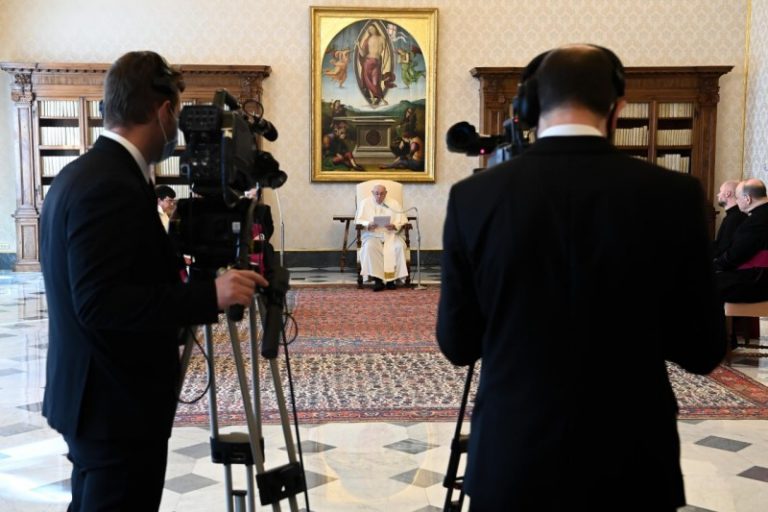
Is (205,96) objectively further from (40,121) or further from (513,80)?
(513,80)

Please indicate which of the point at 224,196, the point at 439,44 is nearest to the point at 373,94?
the point at 439,44

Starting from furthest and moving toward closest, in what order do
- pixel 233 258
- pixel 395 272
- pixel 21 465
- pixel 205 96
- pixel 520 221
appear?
pixel 205 96 → pixel 395 272 → pixel 21 465 → pixel 233 258 → pixel 520 221

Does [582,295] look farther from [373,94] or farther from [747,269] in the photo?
[373,94]

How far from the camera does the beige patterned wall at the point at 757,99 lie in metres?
12.6

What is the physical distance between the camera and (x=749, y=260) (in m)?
6.72

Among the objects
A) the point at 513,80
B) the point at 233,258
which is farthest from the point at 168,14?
the point at 233,258

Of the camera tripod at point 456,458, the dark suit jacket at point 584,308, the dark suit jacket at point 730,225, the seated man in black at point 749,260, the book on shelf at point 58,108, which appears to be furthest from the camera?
the book on shelf at point 58,108

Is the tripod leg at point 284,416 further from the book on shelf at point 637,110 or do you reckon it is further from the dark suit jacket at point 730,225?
the book on shelf at point 637,110

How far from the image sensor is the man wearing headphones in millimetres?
1611

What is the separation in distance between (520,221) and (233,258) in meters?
0.97

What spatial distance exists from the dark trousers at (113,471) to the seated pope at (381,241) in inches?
345

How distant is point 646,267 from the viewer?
162 centimetres

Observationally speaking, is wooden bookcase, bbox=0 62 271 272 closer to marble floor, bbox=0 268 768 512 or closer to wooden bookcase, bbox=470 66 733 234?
wooden bookcase, bbox=470 66 733 234

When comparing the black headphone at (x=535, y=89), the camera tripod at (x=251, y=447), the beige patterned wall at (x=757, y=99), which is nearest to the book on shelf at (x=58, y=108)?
the beige patterned wall at (x=757, y=99)
